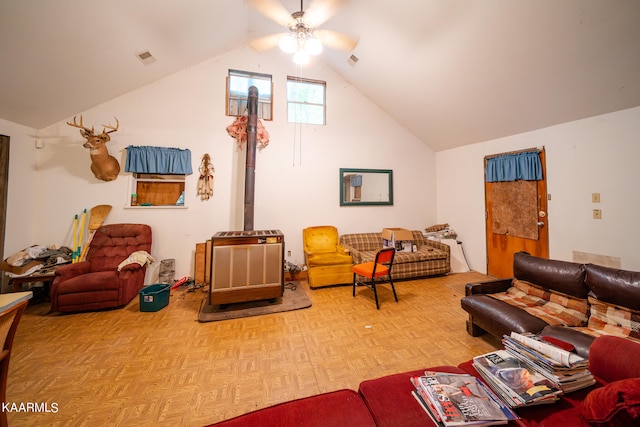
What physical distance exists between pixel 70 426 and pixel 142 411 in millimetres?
378

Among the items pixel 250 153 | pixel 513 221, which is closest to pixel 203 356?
pixel 250 153

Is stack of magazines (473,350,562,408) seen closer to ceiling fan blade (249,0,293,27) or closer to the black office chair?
the black office chair

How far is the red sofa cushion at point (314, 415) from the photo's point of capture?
90 centimetres

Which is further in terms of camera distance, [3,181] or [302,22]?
[3,181]

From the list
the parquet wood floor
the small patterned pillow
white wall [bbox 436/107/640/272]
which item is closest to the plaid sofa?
the parquet wood floor

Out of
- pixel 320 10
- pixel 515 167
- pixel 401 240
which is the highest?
pixel 320 10

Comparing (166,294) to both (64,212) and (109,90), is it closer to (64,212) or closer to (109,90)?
(64,212)

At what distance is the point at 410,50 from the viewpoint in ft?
10.7

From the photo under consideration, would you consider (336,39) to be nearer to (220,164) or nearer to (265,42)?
(265,42)

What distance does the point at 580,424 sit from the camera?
35.4 inches

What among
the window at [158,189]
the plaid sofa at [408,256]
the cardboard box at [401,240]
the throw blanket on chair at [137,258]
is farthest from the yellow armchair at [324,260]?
the throw blanket on chair at [137,258]

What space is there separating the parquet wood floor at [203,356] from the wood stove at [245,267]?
1.08 ft

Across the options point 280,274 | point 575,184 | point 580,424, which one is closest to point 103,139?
point 280,274

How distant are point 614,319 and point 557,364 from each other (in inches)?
53.8
